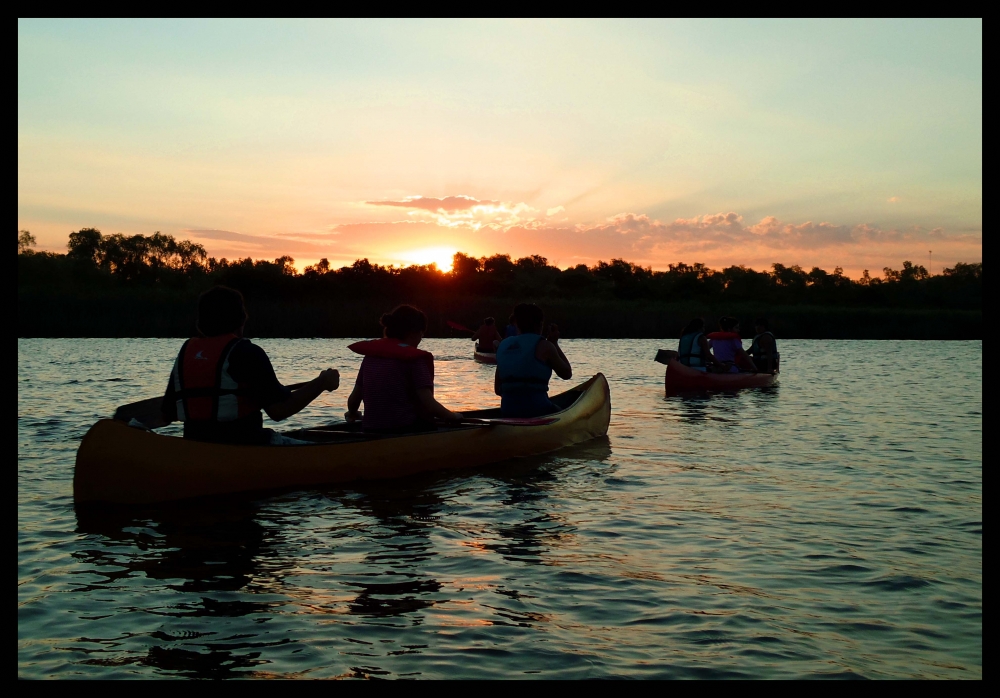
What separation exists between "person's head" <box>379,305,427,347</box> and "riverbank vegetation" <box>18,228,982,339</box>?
26.4 m

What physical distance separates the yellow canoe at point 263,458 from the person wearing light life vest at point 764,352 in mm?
9872

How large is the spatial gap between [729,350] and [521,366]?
869 centimetres

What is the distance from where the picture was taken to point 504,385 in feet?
31.1

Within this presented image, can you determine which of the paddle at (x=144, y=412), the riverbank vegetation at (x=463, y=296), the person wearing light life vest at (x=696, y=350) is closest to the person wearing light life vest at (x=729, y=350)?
the person wearing light life vest at (x=696, y=350)

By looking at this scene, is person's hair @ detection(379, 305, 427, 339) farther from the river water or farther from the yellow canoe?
the river water

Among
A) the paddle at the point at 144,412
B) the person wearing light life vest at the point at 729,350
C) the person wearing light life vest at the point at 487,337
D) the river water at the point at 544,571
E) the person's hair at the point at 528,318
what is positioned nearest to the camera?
the river water at the point at 544,571

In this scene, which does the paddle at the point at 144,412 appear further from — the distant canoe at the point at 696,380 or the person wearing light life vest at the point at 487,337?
the person wearing light life vest at the point at 487,337

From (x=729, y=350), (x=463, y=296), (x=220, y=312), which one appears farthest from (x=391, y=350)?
(x=463, y=296)

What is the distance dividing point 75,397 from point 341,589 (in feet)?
36.9

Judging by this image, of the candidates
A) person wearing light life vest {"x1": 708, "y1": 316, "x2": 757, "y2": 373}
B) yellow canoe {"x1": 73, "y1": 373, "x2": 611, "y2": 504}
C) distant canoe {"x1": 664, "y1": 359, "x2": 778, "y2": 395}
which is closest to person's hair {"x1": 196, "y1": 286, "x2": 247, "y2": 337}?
yellow canoe {"x1": 73, "y1": 373, "x2": 611, "y2": 504}

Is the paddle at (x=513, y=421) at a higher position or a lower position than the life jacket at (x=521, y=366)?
lower

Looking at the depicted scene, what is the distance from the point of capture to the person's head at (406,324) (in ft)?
24.0
